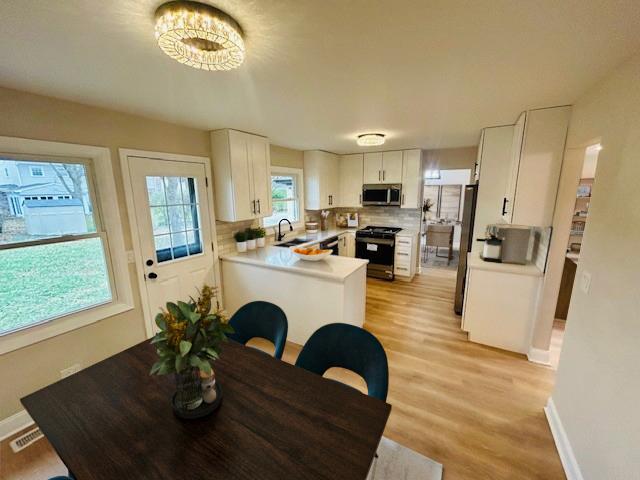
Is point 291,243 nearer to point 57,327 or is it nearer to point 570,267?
point 57,327

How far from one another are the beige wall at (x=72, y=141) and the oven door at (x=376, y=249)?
3212 mm

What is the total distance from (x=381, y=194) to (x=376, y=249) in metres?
0.99

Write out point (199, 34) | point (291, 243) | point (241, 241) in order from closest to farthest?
point (199, 34) → point (241, 241) → point (291, 243)

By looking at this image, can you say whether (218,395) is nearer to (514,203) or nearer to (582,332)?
Result: (582,332)

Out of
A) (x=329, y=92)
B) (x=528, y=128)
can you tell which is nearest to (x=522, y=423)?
(x=528, y=128)

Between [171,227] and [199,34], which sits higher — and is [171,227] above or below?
below

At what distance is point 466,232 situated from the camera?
127 inches

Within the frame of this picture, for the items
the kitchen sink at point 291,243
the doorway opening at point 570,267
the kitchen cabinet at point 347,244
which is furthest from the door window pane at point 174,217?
the doorway opening at point 570,267

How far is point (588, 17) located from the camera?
1015 millimetres

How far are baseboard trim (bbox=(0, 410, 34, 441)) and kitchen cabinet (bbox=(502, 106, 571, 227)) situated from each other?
414 cm

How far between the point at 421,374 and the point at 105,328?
2781 mm

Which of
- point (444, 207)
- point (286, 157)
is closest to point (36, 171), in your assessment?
point (286, 157)

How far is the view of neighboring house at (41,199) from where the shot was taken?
1.75 meters

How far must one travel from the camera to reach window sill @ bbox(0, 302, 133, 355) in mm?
1790
